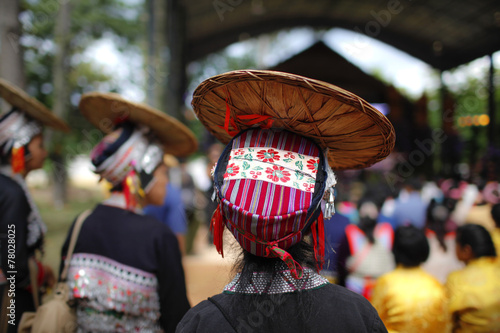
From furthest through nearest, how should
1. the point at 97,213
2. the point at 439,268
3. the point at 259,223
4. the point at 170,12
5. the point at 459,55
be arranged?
1. the point at 459,55
2. the point at 170,12
3. the point at 439,268
4. the point at 97,213
5. the point at 259,223

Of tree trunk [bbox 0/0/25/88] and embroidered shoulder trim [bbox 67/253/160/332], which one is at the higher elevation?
tree trunk [bbox 0/0/25/88]

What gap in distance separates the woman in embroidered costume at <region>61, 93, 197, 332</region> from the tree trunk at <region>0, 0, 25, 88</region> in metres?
2.33

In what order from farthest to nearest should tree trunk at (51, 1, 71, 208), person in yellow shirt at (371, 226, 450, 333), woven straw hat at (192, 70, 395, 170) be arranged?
1. tree trunk at (51, 1, 71, 208)
2. person in yellow shirt at (371, 226, 450, 333)
3. woven straw hat at (192, 70, 395, 170)

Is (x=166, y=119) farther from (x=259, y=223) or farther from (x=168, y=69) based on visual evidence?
(x=168, y=69)

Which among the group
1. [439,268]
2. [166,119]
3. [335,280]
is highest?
[166,119]

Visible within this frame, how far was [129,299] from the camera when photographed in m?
1.72

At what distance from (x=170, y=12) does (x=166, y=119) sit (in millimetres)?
4392

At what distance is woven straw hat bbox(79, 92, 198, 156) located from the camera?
1.97 m

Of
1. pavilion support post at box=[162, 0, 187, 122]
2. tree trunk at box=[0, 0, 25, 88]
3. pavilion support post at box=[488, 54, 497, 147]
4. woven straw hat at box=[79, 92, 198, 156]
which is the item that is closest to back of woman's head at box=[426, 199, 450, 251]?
pavilion support post at box=[488, 54, 497, 147]

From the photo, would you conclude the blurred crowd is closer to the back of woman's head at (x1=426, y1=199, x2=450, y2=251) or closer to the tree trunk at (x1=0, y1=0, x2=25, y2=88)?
the back of woman's head at (x1=426, y1=199, x2=450, y2=251)

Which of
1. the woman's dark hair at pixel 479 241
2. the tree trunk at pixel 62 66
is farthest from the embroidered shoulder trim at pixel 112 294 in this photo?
the tree trunk at pixel 62 66

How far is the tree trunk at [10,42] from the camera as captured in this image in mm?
3455

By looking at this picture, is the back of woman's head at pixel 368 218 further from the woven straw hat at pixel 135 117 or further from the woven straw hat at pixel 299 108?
the woven straw hat at pixel 299 108

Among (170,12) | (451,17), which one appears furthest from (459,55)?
(170,12)
